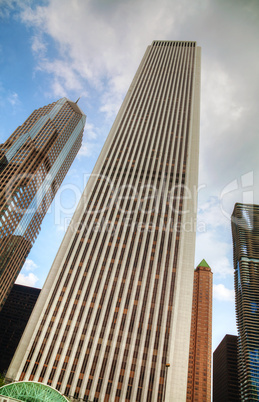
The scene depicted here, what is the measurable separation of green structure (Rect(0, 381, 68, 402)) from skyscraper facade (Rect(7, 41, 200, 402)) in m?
19.8

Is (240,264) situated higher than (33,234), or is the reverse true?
(240,264)

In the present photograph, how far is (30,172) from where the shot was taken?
14225 centimetres

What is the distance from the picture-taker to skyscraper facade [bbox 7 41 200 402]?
61906 millimetres

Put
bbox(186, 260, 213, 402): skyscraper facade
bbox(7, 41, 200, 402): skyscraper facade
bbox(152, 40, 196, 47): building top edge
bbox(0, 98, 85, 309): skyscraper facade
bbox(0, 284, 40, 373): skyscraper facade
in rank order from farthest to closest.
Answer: bbox(0, 284, 40, 373): skyscraper facade, bbox(152, 40, 196, 47): building top edge, bbox(186, 260, 213, 402): skyscraper facade, bbox(0, 98, 85, 309): skyscraper facade, bbox(7, 41, 200, 402): skyscraper facade

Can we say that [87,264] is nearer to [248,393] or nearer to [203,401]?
A: [248,393]

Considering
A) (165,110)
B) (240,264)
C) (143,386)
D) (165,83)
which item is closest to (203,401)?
(240,264)

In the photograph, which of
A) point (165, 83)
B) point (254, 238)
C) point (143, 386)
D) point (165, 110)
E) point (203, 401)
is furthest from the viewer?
point (254, 238)

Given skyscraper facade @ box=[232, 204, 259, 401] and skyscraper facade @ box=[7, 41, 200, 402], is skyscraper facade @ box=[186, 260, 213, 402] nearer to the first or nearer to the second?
skyscraper facade @ box=[232, 204, 259, 401]

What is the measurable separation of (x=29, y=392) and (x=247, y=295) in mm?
141791

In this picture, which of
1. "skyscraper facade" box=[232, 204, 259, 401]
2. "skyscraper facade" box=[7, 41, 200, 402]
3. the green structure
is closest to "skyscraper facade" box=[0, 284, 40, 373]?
"skyscraper facade" box=[7, 41, 200, 402]

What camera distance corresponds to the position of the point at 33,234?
6211 inches

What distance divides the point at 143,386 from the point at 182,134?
9050cm

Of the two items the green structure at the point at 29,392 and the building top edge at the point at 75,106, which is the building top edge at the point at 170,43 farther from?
the green structure at the point at 29,392

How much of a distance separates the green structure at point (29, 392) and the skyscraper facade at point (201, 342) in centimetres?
14289
